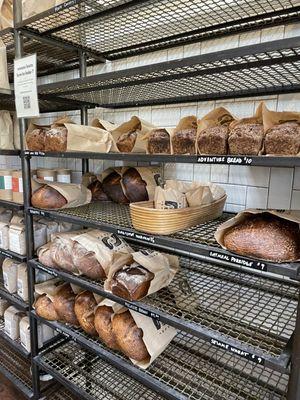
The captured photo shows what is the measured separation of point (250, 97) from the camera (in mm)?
1513

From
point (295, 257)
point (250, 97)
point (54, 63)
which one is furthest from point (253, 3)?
point (54, 63)

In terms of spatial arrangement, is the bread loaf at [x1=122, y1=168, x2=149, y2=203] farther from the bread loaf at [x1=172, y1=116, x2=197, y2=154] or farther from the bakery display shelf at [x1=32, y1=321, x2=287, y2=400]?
the bakery display shelf at [x1=32, y1=321, x2=287, y2=400]

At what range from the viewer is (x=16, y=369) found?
2141 mm

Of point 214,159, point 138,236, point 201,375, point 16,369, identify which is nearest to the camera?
point 214,159

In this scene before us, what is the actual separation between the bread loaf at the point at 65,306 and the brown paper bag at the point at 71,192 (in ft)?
1.72

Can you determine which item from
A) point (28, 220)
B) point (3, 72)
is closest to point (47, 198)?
point (28, 220)

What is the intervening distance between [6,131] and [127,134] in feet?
3.11

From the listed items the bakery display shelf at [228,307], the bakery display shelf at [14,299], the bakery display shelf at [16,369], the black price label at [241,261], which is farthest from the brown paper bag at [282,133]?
the bakery display shelf at [16,369]

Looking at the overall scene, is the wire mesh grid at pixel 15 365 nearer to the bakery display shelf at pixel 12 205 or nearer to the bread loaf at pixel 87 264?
the bread loaf at pixel 87 264

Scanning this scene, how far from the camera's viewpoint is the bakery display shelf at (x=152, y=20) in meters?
1.28

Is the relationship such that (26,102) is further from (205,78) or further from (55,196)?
(205,78)

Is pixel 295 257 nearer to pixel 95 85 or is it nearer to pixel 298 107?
pixel 298 107

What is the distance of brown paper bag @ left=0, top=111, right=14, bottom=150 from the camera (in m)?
1.92

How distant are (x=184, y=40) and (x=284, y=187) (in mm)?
985
